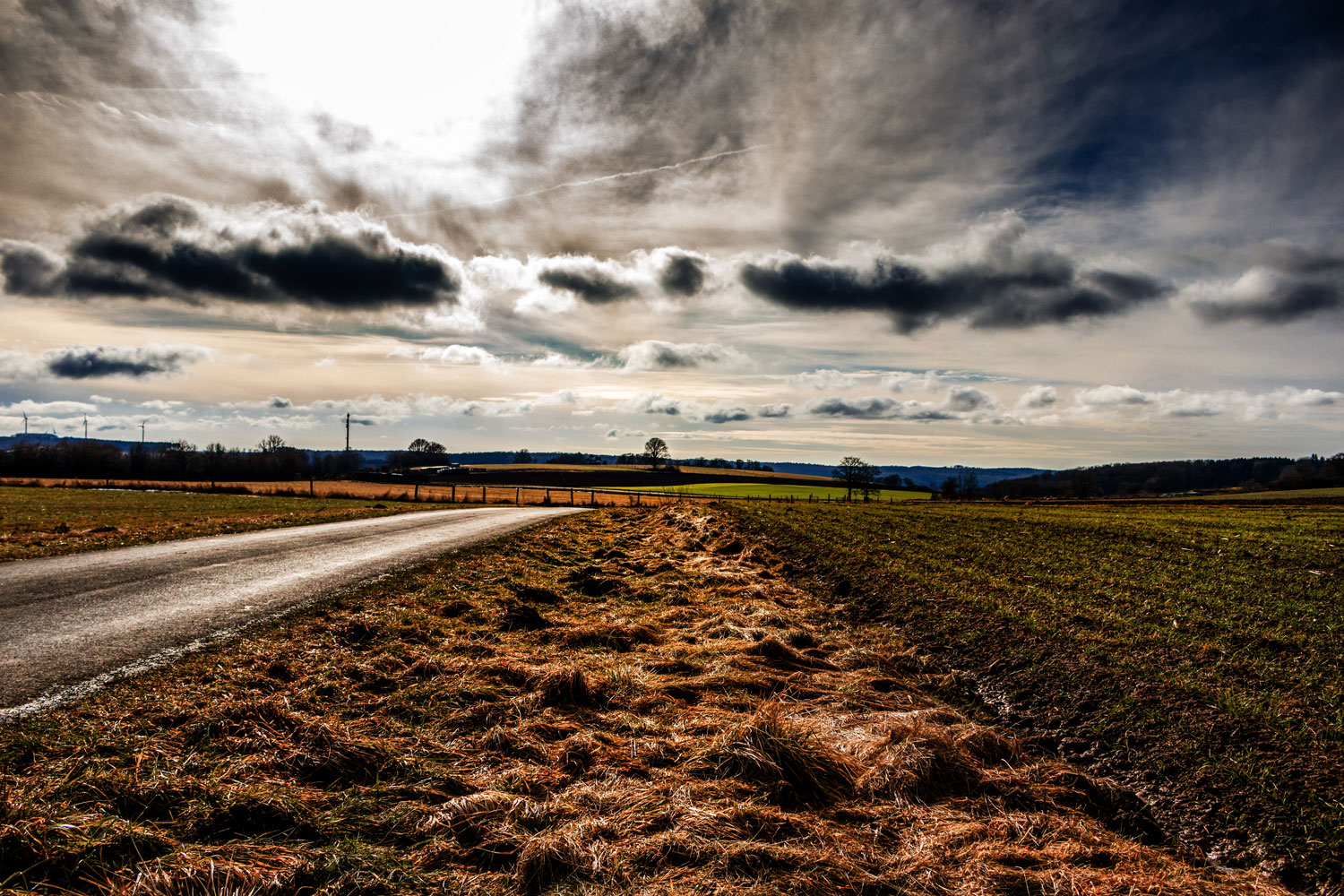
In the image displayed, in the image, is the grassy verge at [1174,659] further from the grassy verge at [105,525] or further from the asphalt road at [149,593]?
the grassy verge at [105,525]

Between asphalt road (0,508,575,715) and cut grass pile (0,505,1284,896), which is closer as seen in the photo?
cut grass pile (0,505,1284,896)

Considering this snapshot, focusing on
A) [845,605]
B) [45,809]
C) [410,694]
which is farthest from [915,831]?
[845,605]

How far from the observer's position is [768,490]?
369 feet

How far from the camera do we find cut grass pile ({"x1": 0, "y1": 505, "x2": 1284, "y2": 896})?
12.3 ft

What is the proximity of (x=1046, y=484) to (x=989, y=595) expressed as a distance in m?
158

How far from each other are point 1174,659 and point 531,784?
8887mm

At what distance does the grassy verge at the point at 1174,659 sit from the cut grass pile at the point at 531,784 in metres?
0.85

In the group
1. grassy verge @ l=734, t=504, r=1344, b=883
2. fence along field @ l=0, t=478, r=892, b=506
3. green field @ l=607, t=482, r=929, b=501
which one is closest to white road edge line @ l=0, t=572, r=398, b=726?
grassy verge @ l=734, t=504, r=1344, b=883

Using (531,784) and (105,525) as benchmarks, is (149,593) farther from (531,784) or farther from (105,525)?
(105,525)

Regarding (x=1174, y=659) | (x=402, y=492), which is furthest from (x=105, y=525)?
(x=402, y=492)

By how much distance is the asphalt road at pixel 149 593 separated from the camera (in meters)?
6.44

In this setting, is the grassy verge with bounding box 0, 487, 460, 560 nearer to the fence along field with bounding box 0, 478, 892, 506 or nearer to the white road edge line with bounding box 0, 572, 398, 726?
the white road edge line with bounding box 0, 572, 398, 726

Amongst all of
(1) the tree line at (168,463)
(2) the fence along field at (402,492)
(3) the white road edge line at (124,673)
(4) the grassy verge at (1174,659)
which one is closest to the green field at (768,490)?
(2) the fence along field at (402,492)

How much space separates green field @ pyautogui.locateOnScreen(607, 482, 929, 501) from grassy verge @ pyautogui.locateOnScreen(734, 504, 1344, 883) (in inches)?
3100
